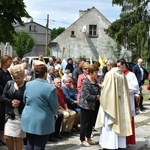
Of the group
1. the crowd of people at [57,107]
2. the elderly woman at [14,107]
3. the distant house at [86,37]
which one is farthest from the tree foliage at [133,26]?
the elderly woman at [14,107]

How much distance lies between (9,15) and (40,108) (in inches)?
963

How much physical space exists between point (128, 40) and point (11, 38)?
10974mm

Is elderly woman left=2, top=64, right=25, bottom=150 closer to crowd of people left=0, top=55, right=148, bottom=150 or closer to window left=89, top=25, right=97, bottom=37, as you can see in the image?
crowd of people left=0, top=55, right=148, bottom=150

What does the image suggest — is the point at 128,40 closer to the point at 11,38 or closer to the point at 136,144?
the point at 11,38

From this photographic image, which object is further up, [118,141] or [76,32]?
[76,32]

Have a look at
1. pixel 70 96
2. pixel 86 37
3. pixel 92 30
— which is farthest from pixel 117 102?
pixel 92 30

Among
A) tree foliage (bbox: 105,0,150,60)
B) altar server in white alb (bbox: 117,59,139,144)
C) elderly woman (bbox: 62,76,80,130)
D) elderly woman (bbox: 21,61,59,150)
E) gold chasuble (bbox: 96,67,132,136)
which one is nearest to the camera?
elderly woman (bbox: 21,61,59,150)

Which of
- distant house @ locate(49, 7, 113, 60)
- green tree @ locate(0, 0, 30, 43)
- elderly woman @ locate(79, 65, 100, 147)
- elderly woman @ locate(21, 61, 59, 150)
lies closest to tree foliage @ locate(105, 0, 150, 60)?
green tree @ locate(0, 0, 30, 43)

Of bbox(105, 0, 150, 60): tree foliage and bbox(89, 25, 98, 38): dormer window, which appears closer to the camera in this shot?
bbox(105, 0, 150, 60): tree foliage

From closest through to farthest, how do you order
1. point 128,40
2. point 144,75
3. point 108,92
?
1. point 108,92
2. point 144,75
3. point 128,40

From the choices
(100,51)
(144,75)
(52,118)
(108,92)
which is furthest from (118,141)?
(100,51)

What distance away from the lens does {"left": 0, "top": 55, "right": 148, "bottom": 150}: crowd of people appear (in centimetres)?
519

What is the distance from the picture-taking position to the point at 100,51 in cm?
4834

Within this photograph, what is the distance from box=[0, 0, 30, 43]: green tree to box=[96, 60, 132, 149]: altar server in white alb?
21.0 m
